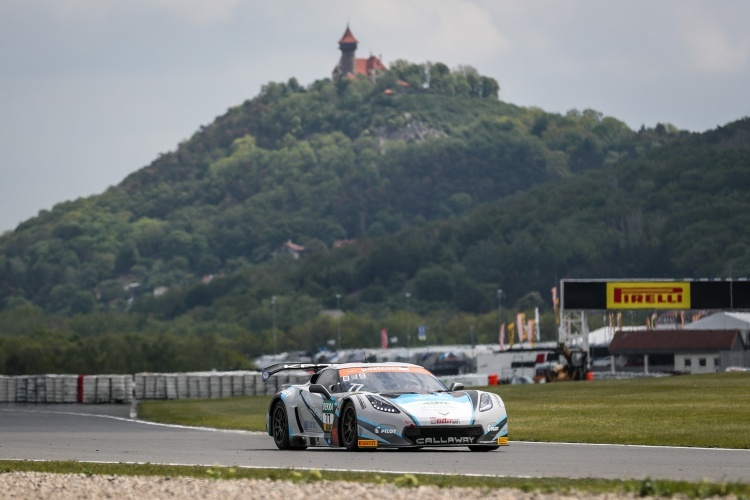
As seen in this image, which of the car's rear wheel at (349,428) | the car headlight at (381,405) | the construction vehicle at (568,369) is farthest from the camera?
the construction vehicle at (568,369)

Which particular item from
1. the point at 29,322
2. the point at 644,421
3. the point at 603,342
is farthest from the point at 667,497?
the point at 29,322

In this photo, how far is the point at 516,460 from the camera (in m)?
19.2

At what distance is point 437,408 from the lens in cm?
2066

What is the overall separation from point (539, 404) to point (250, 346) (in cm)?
13966

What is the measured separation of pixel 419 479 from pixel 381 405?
17.3 feet

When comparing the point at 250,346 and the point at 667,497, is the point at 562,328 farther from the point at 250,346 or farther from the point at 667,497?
the point at 250,346

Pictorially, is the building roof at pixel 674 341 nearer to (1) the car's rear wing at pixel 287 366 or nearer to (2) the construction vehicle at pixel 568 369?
(2) the construction vehicle at pixel 568 369

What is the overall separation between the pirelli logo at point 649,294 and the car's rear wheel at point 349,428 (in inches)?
2558

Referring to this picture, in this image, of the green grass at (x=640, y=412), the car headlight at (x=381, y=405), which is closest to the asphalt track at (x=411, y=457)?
the car headlight at (x=381, y=405)

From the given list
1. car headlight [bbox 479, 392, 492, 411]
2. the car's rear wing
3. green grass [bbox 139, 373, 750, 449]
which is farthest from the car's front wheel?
green grass [bbox 139, 373, 750, 449]

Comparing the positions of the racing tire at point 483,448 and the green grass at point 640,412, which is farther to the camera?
the green grass at point 640,412

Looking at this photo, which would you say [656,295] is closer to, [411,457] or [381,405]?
[381,405]

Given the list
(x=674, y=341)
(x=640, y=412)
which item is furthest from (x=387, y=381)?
(x=674, y=341)

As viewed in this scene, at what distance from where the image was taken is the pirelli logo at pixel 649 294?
85.2 meters
